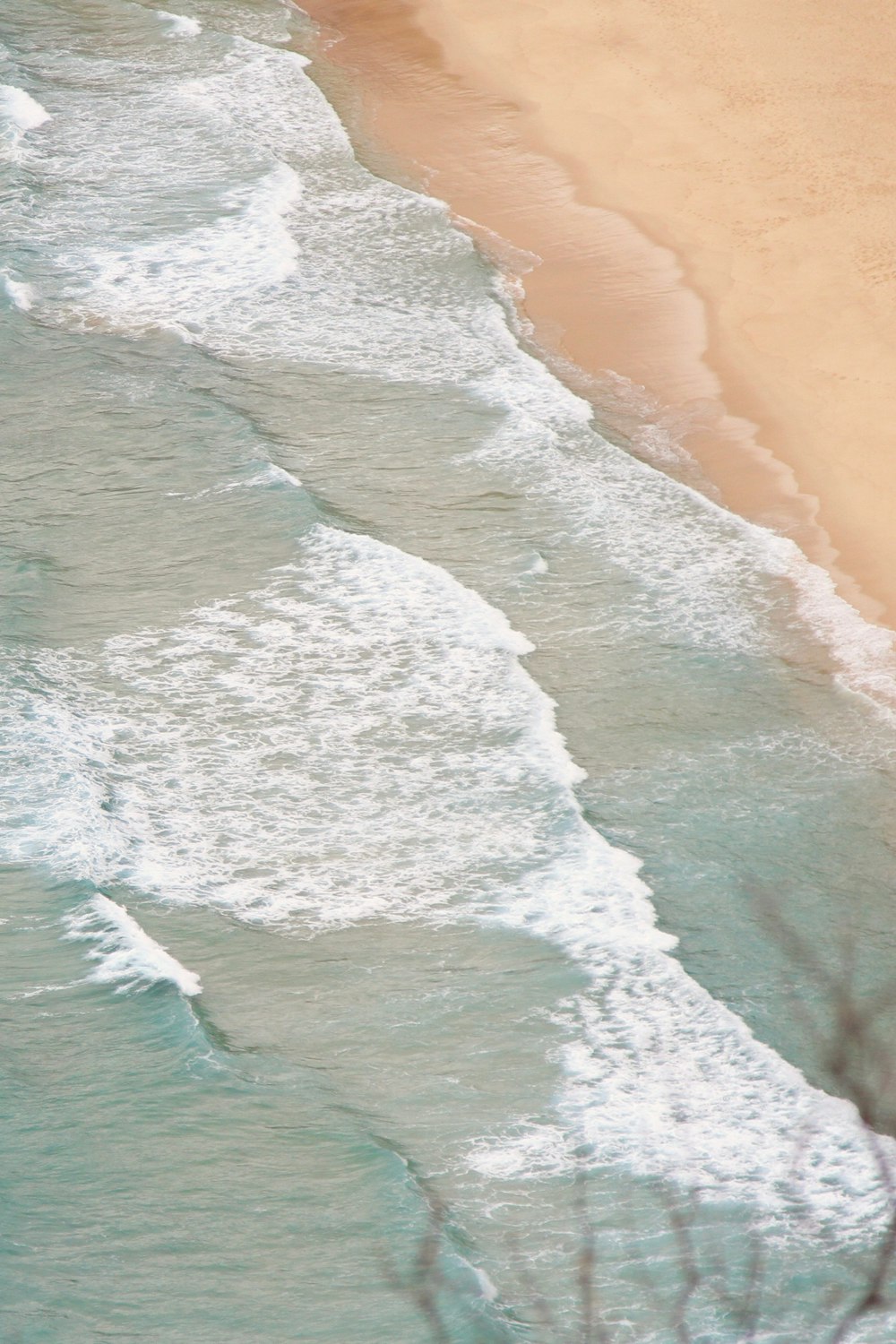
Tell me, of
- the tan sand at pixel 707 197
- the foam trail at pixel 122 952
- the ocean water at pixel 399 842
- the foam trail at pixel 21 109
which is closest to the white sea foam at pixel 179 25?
the tan sand at pixel 707 197

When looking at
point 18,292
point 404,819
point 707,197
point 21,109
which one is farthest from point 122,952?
point 21,109

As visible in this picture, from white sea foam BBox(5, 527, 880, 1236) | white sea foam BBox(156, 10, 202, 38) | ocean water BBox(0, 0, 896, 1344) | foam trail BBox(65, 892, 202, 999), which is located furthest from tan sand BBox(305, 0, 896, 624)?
foam trail BBox(65, 892, 202, 999)

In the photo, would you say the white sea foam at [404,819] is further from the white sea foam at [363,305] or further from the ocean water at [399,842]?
the white sea foam at [363,305]

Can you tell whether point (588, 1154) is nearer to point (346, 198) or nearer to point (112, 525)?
point (112, 525)

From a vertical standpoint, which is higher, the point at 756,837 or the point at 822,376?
the point at 822,376

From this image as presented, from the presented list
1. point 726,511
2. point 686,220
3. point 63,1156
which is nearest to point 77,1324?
point 63,1156

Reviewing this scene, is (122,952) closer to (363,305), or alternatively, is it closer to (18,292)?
(363,305)
